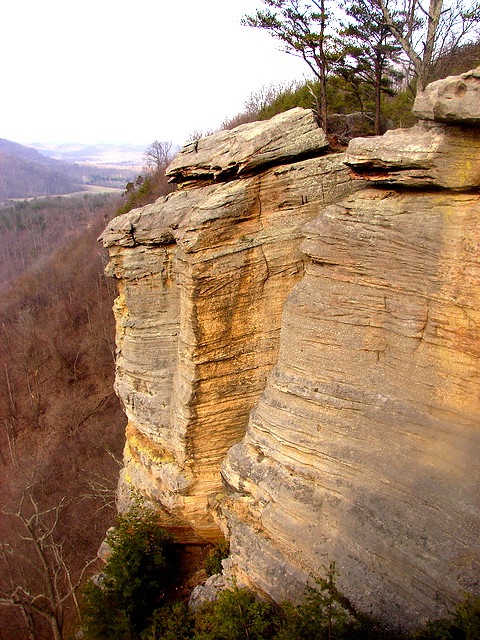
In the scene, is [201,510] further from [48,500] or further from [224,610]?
[48,500]

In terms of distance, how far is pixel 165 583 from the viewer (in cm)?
1168

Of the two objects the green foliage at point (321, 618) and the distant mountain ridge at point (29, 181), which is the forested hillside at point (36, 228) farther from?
the green foliage at point (321, 618)

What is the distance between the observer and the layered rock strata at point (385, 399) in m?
6.93

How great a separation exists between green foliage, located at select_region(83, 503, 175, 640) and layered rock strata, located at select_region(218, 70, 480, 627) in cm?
309

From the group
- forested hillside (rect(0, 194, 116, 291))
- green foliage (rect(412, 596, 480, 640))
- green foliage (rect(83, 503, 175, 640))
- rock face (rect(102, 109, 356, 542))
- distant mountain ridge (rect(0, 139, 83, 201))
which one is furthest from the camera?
distant mountain ridge (rect(0, 139, 83, 201))

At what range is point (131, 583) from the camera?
10.6m

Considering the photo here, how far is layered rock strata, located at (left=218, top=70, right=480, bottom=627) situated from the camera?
22.7ft

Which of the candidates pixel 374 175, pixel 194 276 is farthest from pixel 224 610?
pixel 374 175

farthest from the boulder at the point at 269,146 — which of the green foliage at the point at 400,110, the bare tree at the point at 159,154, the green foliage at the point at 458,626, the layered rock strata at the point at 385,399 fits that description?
the bare tree at the point at 159,154

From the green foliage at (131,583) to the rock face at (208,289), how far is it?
33.8 inches

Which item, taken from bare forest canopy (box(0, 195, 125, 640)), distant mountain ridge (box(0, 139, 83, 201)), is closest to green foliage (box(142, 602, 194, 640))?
bare forest canopy (box(0, 195, 125, 640))

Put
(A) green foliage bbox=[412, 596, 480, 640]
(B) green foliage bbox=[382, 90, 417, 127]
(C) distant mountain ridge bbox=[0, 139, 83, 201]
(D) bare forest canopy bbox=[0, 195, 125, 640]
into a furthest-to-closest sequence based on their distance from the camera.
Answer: (C) distant mountain ridge bbox=[0, 139, 83, 201] → (B) green foliage bbox=[382, 90, 417, 127] → (D) bare forest canopy bbox=[0, 195, 125, 640] → (A) green foliage bbox=[412, 596, 480, 640]

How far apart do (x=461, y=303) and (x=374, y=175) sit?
2.76m

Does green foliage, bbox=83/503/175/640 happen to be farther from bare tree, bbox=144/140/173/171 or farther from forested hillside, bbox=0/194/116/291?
forested hillside, bbox=0/194/116/291
